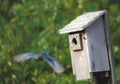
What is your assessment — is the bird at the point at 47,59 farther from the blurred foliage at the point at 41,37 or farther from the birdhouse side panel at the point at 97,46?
the blurred foliage at the point at 41,37

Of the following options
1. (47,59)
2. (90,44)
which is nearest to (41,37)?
(47,59)

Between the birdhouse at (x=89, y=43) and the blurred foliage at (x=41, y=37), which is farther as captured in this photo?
the blurred foliage at (x=41, y=37)

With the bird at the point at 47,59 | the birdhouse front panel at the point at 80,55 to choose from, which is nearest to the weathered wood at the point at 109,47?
the birdhouse front panel at the point at 80,55

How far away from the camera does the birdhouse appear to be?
5.84 meters

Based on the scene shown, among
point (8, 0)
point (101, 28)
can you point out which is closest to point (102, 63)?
point (101, 28)

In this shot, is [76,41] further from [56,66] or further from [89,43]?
[56,66]

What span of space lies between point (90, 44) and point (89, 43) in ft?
0.05

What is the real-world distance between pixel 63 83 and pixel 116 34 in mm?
1478

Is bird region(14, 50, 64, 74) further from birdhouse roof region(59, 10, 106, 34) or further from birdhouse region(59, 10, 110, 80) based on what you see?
birdhouse roof region(59, 10, 106, 34)

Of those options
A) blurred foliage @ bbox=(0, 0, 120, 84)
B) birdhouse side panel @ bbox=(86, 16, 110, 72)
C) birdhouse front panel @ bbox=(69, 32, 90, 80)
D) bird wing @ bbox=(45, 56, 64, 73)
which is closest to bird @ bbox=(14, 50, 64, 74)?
bird wing @ bbox=(45, 56, 64, 73)

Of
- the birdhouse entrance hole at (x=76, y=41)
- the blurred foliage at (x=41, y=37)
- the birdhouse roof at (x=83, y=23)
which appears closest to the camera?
the birdhouse roof at (x=83, y=23)

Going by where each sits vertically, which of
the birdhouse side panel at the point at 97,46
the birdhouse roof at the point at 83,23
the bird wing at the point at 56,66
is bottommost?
the bird wing at the point at 56,66

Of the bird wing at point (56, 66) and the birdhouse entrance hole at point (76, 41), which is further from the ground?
the birdhouse entrance hole at point (76, 41)

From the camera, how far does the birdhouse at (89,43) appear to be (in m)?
5.84
